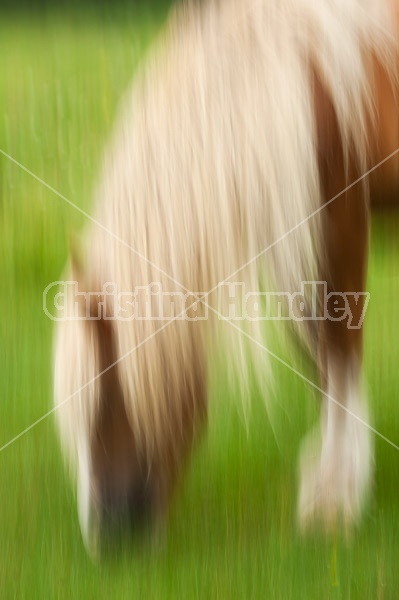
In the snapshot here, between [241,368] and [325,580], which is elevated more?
[241,368]

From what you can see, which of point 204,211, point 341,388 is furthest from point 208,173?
point 341,388

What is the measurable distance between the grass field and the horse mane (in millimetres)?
36

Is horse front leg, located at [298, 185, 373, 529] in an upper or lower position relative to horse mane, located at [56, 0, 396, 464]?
lower

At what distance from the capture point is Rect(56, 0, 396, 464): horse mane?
0.46m

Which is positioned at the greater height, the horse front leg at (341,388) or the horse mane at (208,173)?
the horse mane at (208,173)

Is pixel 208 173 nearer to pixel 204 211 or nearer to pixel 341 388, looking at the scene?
pixel 204 211

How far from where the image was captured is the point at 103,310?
468 millimetres

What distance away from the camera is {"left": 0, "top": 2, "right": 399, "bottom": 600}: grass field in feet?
1.65

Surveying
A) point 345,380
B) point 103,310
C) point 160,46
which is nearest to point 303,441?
point 345,380

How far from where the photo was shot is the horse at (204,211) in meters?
0.47

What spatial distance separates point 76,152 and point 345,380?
25 centimetres

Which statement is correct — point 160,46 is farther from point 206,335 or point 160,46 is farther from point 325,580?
point 325,580

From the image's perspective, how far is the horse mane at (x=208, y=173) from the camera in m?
0.46

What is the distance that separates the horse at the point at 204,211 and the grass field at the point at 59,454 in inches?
0.7
